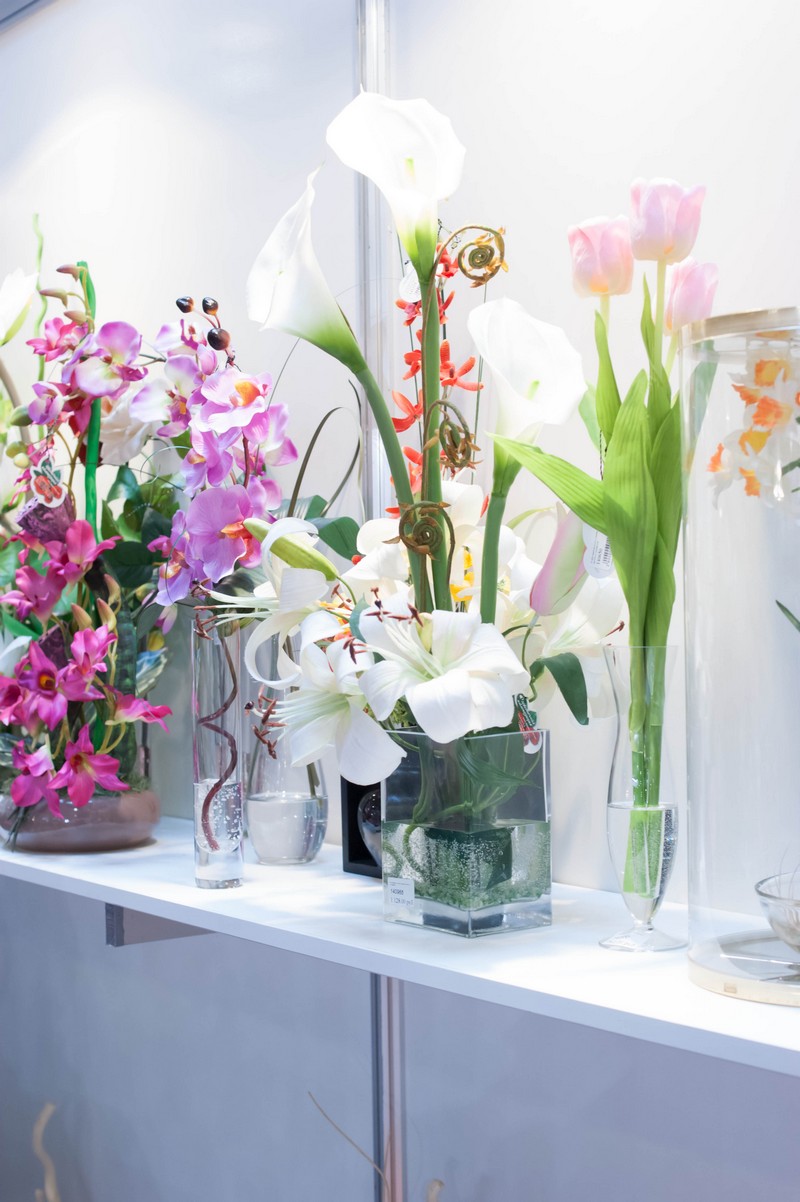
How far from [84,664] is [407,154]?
52 cm

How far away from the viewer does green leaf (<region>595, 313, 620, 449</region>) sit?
2.56ft

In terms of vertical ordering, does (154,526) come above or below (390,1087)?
above

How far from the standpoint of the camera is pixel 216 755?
979 mm

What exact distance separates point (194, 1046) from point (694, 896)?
0.84 m

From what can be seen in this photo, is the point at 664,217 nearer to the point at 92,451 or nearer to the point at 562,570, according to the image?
the point at 562,570

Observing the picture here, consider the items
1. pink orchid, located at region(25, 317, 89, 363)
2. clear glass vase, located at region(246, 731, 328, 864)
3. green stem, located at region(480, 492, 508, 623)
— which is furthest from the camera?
pink orchid, located at region(25, 317, 89, 363)

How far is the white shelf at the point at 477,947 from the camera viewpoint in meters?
0.59

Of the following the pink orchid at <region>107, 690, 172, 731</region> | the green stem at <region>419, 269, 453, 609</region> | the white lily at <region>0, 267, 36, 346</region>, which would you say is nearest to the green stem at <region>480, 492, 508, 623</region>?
the green stem at <region>419, 269, 453, 609</region>

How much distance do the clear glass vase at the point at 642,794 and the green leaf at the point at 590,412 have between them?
15cm

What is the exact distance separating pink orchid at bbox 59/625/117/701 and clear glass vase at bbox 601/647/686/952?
1.63 feet

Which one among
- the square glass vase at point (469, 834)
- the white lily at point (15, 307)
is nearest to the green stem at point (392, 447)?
the square glass vase at point (469, 834)

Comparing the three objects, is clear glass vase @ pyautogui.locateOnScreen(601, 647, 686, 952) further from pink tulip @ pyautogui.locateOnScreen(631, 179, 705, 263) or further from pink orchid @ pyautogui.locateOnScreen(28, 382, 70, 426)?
pink orchid @ pyautogui.locateOnScreen(28, 382, 70, 426)

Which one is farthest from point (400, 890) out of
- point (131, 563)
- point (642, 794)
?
point (131, 563)

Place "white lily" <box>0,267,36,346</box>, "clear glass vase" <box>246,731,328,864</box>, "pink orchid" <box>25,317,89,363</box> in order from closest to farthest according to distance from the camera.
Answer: "clear glass vase" <box>246,731,328,864</box> → "pink orchid" <box>25,317,89,363</box> → "white lily" <box>0,267,36,346</box>
